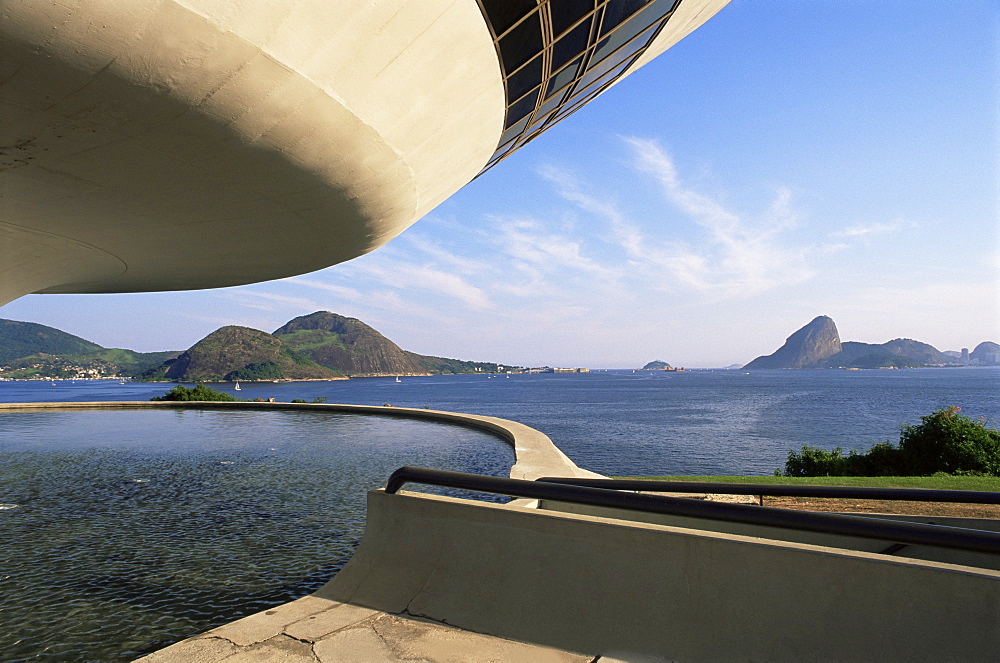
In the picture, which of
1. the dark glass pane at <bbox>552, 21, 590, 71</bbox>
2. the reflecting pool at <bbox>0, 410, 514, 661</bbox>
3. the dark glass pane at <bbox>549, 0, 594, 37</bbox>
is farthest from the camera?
the dark glass pane at <bbox>552, 21, 590, 71</bbox>

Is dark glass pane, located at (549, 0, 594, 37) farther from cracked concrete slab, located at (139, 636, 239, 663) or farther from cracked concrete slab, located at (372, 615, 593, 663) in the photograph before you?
cracked concrete slab, located at (139, 636, 239, 663)

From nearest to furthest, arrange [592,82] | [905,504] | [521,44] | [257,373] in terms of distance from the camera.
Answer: [521,44], [905,504], [592,82], [257,373]

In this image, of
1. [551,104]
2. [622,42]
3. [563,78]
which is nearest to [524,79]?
[563,78]

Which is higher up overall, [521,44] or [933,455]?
[521,44]

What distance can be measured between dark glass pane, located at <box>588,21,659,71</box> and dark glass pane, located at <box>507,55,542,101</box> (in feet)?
4.20

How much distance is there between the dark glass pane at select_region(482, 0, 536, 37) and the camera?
5.53 m

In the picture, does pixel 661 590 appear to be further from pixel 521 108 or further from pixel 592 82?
pixel 592 82

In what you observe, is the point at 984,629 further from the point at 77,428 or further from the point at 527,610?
the point at 77,428


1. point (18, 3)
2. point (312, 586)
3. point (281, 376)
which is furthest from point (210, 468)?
point (281, 376)

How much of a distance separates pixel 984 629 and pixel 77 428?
2474 cm

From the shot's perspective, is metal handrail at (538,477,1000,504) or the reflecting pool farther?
the reflecting pool

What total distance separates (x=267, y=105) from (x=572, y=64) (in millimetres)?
4921

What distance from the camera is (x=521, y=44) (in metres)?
6.49

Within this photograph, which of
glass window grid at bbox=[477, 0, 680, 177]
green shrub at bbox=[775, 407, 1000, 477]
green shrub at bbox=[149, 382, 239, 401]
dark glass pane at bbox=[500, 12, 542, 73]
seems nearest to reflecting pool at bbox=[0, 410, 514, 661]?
dark glass pane at bbox=[500, 12, 542, 73]
